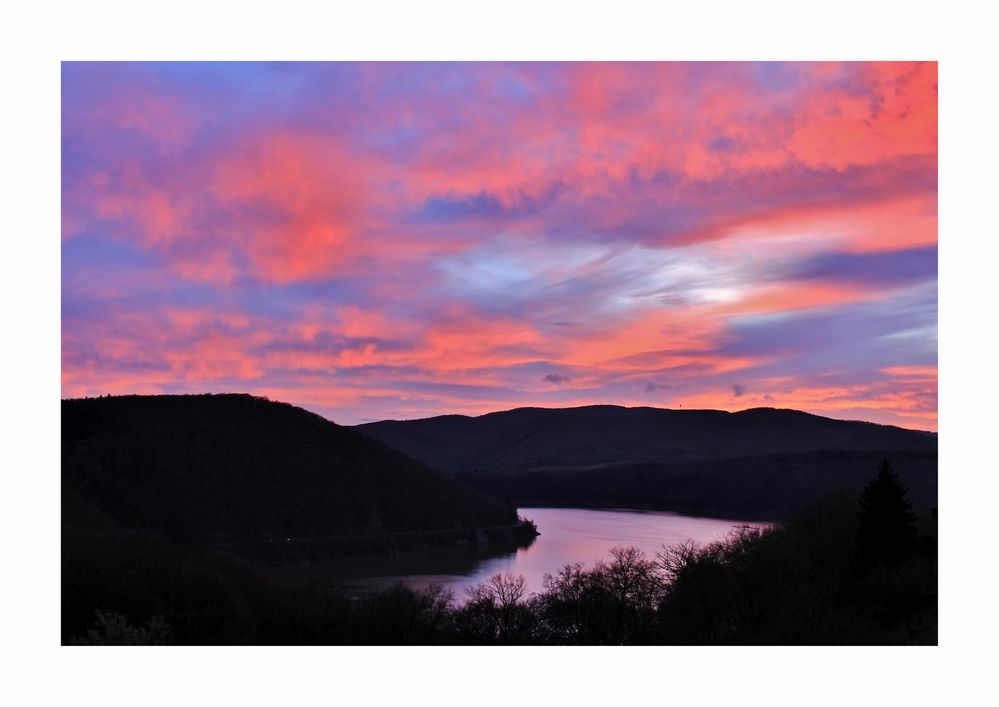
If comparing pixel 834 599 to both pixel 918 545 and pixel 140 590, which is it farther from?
pixel 140 590

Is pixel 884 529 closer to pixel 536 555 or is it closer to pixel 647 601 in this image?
pixel 647 601

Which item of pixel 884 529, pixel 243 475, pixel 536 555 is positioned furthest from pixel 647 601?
pixel 243 475

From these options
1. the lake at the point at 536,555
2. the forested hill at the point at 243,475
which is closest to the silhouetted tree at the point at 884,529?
the lake at the point at 536,555

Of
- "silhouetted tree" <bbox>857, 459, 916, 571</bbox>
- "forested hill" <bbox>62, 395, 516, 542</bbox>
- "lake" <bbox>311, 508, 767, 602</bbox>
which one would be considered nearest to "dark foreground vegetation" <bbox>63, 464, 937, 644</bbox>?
"silhouetted tree" <bbox>857, 459, 916, 571</bbox>

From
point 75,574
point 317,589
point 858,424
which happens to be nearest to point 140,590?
point 75,574

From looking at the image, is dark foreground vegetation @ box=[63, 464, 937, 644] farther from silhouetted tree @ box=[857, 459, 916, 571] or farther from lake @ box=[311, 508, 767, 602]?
lake @ box=[311, 508, 767, 602]

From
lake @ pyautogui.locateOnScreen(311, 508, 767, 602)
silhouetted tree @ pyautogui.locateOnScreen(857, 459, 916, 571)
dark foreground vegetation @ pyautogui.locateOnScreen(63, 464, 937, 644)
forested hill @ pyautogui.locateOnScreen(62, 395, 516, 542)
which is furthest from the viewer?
forested hill @ pyautogui.locateOnScreen(62, 395, 516, 542)
